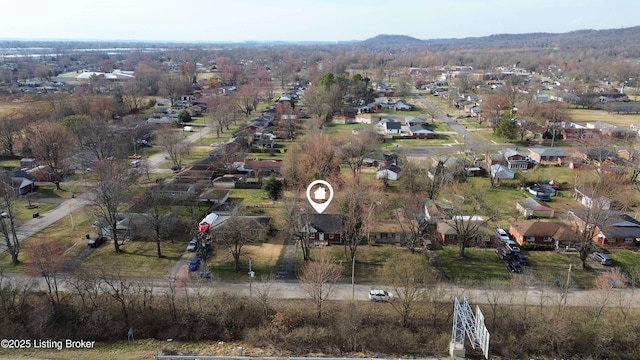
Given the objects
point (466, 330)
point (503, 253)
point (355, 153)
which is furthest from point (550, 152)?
point (466, 330)

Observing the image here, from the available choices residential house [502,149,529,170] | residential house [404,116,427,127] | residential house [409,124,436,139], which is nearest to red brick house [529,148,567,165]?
residential house [502,149,529,170]

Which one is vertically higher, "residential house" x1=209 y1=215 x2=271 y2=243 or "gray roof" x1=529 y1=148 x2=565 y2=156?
"gray roof" x1=529 y1=148 x2=565 y2=156

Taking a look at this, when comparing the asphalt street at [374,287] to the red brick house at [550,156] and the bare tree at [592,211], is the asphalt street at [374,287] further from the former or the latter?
the red brick house at [550,156]

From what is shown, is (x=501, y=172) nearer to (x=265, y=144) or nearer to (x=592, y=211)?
(x=592, y=211)

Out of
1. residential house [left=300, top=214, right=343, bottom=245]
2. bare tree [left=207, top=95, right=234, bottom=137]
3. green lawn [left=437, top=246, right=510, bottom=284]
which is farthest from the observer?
bare tree [left=207, top=95, right=234, bottom=137]

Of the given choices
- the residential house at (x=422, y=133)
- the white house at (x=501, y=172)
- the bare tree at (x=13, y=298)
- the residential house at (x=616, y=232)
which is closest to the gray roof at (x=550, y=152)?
the white house at (x=501, y=172)

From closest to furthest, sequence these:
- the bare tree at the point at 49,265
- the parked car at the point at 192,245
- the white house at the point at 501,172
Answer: the bare tree at the point at 49,265
the parked car at the point at 192,245
the white house at the point at 501,172

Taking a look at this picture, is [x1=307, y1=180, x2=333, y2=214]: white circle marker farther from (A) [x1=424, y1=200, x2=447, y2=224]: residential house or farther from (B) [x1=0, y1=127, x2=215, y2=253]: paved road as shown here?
(B) [x1=0, y1=127, x2=215, y2=253]: paved road

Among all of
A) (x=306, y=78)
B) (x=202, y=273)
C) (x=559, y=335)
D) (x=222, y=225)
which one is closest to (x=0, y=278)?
(x=202, y=273)
